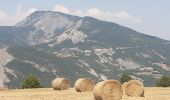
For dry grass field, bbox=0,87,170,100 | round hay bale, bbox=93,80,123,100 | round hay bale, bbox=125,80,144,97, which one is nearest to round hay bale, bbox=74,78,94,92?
dry grass field, bbox=0,87,170,100

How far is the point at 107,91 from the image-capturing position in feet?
109

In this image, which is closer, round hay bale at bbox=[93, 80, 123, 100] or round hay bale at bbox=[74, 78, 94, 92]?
round hay bale at bbox=[93, 80, 123, 100]

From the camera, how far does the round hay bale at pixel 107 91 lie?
107 feet

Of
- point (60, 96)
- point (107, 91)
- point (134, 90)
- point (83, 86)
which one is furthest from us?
point (83, 86)

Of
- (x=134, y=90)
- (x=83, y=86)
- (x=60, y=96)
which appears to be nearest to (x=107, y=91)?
(x=60, y=96)

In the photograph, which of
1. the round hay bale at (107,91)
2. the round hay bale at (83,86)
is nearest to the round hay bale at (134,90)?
the round hay bale at (107,91)

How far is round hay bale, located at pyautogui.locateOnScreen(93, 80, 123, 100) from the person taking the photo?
3247 centimetres

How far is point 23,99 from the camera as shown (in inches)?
1339

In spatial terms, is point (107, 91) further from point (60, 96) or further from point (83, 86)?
point (83, 86)

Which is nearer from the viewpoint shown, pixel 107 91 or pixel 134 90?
pixel 107 91

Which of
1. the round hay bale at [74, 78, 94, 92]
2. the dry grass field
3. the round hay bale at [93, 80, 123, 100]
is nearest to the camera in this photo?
the round hay bale at [93, 80, 123, 100]

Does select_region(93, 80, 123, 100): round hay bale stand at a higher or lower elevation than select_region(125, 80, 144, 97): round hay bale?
higher

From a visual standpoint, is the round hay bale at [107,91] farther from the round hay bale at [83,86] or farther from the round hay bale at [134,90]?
the round hay bale at [83,86]

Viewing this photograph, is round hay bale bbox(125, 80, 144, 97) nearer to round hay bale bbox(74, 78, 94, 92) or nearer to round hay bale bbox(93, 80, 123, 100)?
round hay bale bbox(93, 80, 123, 100)
